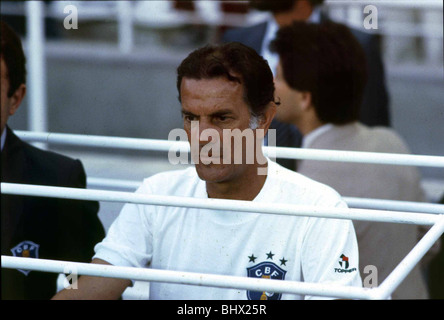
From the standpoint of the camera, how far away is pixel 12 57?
258 cm

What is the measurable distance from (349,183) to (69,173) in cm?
100

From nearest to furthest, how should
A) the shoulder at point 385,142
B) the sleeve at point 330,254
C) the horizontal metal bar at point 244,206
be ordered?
the horizontal metal bar at point 244,206 → the sleeve at point 330,254 → the shoulder at point 385,142

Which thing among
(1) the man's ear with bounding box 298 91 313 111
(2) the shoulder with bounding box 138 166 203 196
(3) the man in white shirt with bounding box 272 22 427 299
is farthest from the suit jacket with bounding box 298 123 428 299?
(2) the shoulder with bounding box 138 166 203 196

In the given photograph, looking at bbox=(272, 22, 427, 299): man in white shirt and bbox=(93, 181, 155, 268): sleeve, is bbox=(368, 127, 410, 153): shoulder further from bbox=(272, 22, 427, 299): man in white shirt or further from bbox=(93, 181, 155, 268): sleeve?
bbox=(93, 181, 155, 268): sleeve

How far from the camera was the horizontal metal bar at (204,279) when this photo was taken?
5.17 ft

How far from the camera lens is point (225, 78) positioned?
2.26 m

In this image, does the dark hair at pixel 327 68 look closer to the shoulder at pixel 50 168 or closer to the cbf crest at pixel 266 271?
the shoulder at pixel 50 168

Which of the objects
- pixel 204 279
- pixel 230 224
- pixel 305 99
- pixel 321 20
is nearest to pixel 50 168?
pixel 230 224

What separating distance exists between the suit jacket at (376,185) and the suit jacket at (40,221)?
0.84m

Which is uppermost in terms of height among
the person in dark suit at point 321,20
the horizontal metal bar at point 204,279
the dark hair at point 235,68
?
the person in dark suit at point 321,20

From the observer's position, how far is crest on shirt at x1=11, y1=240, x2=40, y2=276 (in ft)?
8.40

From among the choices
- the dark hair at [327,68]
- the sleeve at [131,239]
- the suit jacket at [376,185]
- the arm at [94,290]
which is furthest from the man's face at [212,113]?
the dark hair at [327,68]

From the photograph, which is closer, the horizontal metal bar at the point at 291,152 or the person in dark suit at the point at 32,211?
the horizontal metal bar at the point at 291,152

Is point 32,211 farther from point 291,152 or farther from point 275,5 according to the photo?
point 275,5
